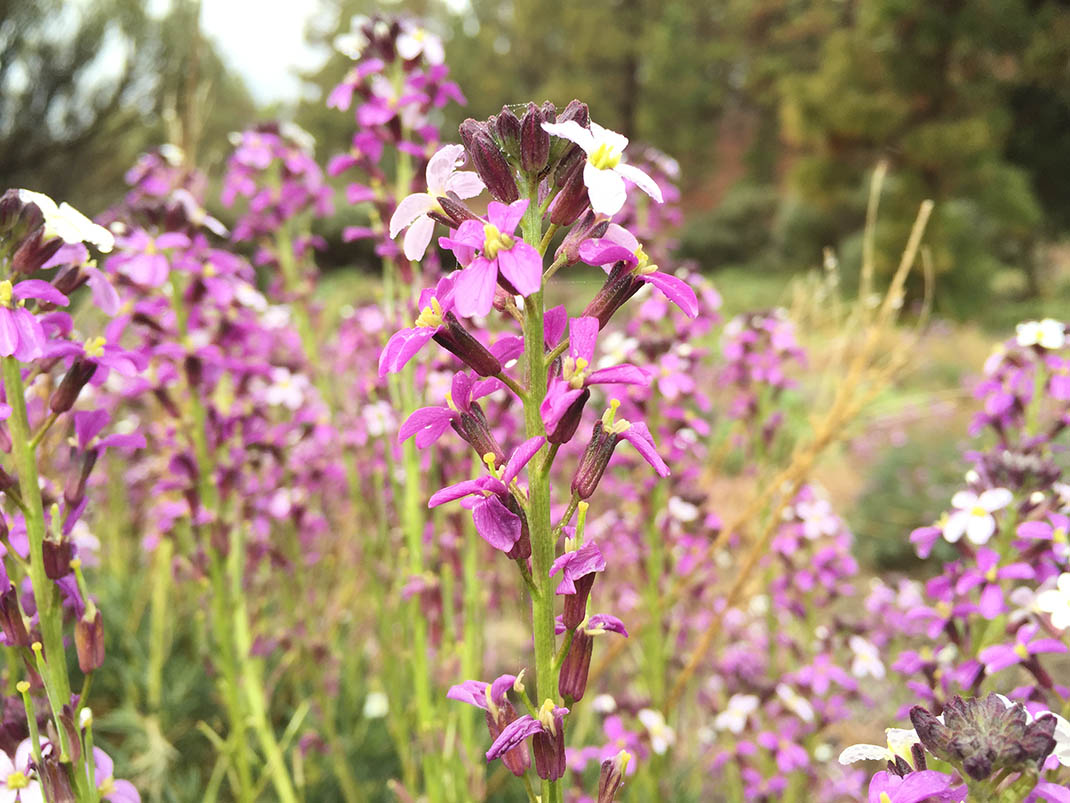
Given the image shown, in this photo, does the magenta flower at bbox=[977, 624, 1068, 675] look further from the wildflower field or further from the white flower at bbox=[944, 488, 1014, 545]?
the white flower at bbox=[944, 488, 1014, 545]

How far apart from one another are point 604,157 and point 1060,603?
1145 millimetres

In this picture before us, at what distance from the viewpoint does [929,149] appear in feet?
39.4

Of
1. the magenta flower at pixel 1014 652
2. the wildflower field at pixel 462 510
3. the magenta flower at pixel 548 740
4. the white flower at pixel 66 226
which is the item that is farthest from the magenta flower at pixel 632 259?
the magenta flower at pixel 1014 652

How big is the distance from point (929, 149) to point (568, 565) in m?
13.2

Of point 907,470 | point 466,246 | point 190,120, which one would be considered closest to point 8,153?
point 190,120

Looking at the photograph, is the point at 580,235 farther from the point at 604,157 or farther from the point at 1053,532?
the point at 1053,532

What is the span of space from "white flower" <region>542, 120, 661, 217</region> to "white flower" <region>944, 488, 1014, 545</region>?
1138 millimetres

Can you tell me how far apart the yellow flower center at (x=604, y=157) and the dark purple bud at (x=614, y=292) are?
0.40 ft

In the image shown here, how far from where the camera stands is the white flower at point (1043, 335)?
183 cm

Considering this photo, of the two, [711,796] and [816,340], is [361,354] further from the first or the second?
[816,340]

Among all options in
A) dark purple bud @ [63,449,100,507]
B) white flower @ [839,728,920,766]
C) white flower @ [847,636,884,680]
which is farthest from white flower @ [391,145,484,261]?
white flower @ [847,636,884,680]

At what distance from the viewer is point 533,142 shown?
933 mm

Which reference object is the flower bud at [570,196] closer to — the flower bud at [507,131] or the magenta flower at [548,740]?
the flower bud at [507,131]

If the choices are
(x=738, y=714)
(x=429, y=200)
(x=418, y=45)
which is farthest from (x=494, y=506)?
(x=738, y=714)
